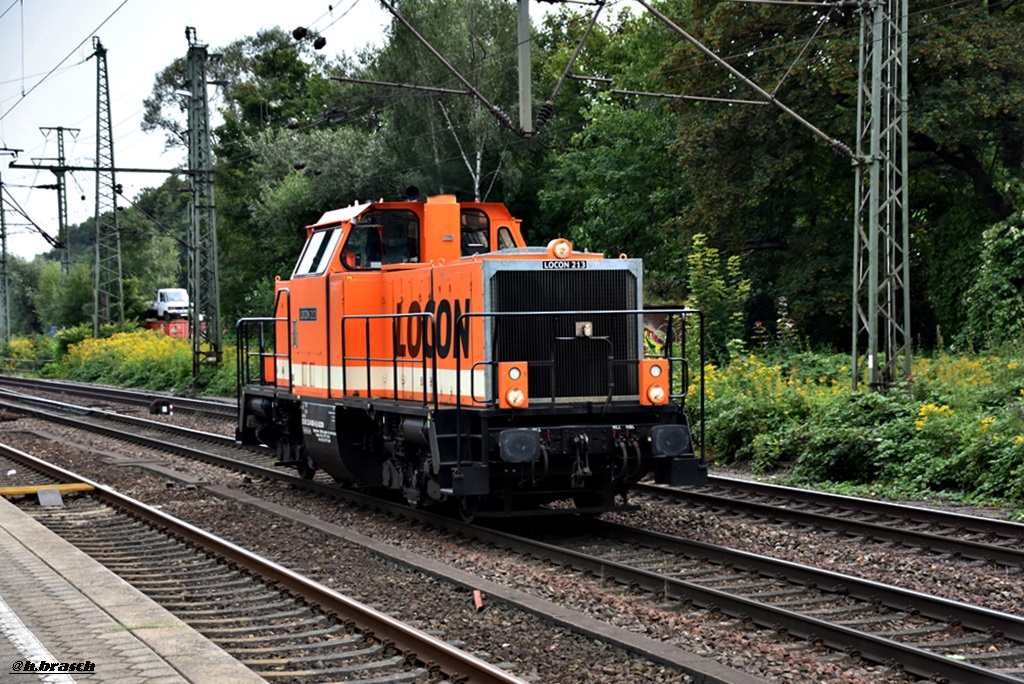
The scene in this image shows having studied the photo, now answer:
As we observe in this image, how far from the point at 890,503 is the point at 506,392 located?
15.0 feet

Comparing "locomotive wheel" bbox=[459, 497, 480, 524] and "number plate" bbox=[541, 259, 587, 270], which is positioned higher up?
"number plate" bbox=[541, 259, 587, 270]


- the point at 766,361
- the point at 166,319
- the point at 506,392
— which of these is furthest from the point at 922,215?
the point at 166,319

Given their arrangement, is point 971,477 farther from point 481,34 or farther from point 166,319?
point 166,319

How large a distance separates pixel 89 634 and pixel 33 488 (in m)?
7.83

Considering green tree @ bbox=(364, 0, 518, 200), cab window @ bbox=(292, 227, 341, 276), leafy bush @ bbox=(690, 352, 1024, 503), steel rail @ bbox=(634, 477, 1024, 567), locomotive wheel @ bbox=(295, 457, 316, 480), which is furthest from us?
green tree @ bbox=(364, 0, 518, 200)

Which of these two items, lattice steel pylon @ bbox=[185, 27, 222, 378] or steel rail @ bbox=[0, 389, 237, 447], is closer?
steel rail @ bbox=[0, 389, 237, 447]

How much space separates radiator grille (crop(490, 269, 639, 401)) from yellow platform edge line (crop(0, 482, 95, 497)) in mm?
6614

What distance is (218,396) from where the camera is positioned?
106 feet

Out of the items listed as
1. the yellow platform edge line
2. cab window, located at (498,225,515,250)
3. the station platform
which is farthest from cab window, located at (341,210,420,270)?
the yellow platform edge line

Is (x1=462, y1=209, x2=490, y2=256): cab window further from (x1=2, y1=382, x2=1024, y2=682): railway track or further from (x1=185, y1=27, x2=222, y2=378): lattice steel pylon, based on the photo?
(x1=185, y1=27, x2=222, y2=378): lattice steel pylon

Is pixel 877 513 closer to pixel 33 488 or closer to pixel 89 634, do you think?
pixel 89 634

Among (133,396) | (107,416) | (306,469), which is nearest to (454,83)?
(133,396)

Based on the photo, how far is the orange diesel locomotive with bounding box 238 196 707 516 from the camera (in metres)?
10.2

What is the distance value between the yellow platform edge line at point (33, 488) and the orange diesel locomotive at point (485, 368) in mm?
3564
